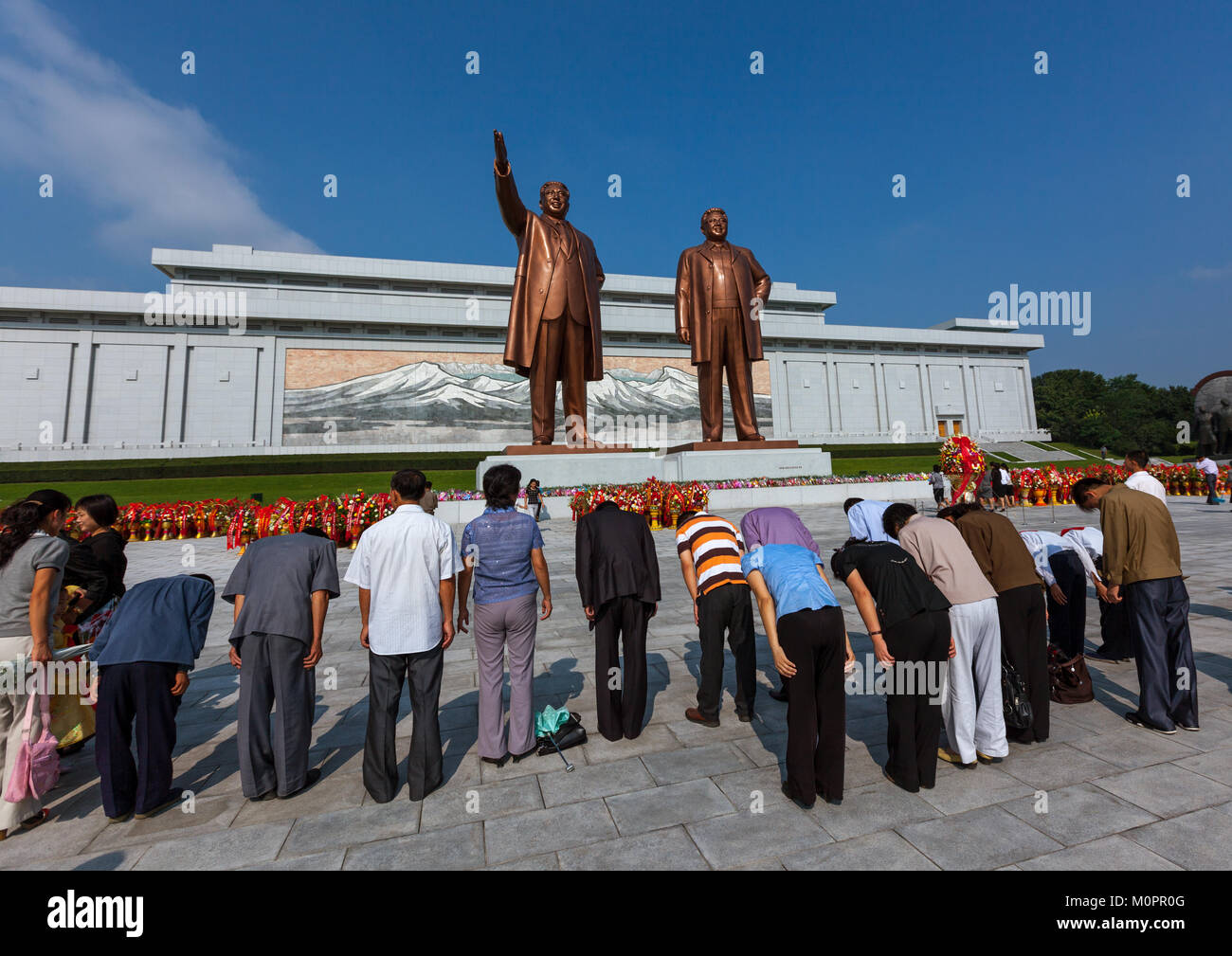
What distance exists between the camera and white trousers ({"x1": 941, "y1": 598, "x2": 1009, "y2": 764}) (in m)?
3.08

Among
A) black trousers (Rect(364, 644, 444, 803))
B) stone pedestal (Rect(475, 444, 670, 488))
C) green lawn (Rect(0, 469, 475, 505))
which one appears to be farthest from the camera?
green lawn (Rect(0, 469, 475, 505))

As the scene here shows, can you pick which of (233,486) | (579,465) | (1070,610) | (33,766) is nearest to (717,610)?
(1070,610)

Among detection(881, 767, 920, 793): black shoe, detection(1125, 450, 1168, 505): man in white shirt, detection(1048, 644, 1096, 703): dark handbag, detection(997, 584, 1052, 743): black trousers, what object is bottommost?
detection(881, 767, 920, 793): black shoe

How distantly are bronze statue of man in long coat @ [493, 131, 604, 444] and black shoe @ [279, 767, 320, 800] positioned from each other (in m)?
10.6

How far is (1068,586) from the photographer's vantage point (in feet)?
14.3

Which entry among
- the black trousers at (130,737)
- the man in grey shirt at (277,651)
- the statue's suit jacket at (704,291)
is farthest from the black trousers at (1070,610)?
the statue's suit jacket at (704,291)

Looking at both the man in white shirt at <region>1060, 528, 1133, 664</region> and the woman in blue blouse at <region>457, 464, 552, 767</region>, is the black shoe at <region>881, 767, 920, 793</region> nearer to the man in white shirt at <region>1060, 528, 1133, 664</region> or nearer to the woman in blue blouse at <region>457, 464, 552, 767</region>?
the woman in blue blouse at <region>457, 464, 552, 767</region>

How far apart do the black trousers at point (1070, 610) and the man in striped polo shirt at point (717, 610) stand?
243 centimetres

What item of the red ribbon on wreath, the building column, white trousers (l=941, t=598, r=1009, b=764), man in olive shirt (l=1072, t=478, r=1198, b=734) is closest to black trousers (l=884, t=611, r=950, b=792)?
white trousers (l=941, t=598, r=1009, b=764)

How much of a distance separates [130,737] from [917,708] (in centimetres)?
399

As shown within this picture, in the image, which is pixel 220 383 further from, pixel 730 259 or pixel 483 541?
pixel 483 541

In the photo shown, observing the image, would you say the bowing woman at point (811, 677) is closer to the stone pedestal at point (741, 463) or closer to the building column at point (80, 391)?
the stone pedestal at point (741, 463)

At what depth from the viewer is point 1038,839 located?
237 centimetres
